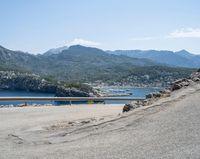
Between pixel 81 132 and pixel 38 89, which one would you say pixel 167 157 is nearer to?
pixel 81 132

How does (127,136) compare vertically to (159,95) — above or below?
below

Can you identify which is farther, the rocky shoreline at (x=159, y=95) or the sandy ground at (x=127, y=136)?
the rocky shoreline at (x=159, y=95)

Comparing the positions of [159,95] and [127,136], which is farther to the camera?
[159,95]

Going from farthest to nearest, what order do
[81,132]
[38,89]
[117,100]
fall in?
[38,89] < [117,100] < [81,132]

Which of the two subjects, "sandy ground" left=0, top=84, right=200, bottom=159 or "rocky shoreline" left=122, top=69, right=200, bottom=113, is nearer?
"sandy ground" left=0, top=84, right=200, bottom=159

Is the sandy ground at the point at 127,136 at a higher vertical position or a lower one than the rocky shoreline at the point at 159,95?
lower

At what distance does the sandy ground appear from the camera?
25.7 feet

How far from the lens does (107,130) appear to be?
9.76 meters

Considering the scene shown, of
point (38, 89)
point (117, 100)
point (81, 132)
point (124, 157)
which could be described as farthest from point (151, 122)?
point (38, 89)

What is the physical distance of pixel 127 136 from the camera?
901 cm

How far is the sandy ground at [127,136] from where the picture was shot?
25.7ft

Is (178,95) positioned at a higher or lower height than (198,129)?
higher

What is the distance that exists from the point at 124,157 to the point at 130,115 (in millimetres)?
3225

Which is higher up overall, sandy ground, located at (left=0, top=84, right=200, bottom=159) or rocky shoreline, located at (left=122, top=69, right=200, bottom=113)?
rocky shoreline, located at (left=122, top=69, right=200, bottom=113)
